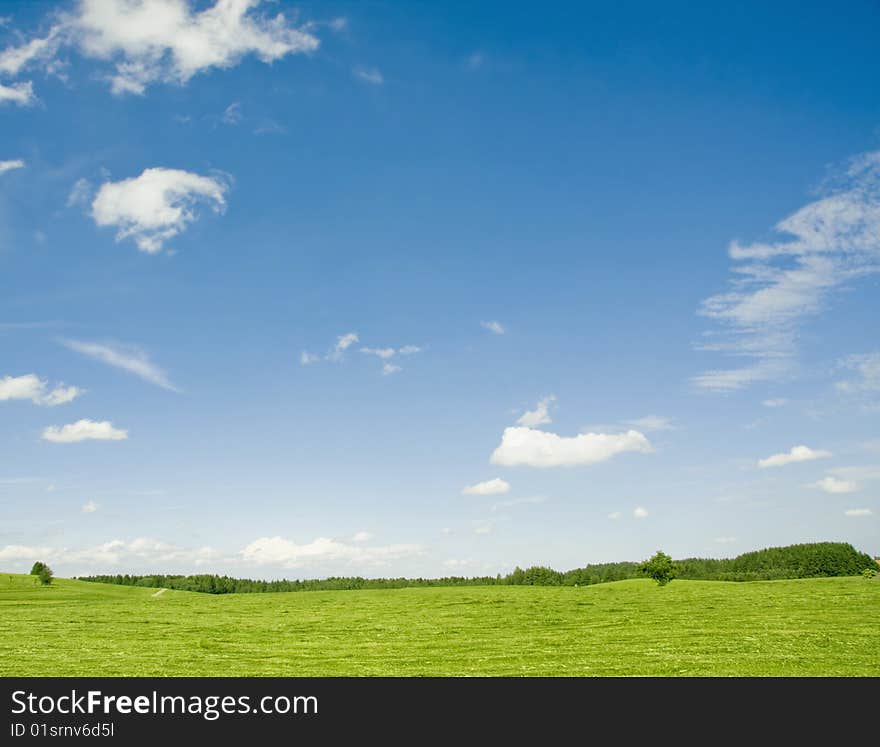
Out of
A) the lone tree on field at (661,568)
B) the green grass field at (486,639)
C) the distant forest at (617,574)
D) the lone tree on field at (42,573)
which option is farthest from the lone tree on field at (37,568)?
the lone tree on field at (661,568)

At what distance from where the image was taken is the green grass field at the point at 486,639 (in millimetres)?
25547

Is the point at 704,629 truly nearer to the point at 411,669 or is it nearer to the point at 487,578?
the point at 411,669

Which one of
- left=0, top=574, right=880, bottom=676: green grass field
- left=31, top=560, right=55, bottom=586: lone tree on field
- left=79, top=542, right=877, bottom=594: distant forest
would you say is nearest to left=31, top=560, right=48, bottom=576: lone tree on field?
left=31, top=560, right=55, bottom=586: lone tree on field

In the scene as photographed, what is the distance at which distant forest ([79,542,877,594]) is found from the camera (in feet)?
424

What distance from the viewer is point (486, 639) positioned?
113 feet

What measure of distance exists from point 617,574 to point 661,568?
52.6 meters
